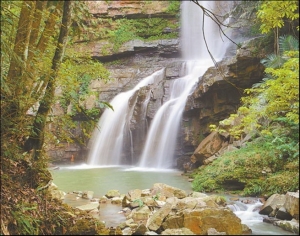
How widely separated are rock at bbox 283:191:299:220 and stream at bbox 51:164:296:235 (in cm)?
34

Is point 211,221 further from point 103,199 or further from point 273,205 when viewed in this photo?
point 103,199

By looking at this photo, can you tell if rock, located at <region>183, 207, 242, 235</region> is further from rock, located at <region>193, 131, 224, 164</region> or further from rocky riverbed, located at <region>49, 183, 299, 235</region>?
rock, located at <region>193, 131, 224, 164</region>

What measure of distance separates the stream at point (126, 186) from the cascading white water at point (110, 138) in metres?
0.91

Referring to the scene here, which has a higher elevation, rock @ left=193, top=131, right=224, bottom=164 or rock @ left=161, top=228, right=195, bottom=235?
rock @ left=193, top=131, right=224, bottom=164

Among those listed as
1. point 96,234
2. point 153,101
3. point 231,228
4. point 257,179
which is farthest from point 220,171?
point 153,101

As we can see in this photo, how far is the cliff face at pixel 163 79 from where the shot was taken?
510 inches

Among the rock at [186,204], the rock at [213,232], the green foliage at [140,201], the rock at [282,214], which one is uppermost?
the rock at [186,204]

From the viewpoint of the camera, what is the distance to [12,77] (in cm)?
355

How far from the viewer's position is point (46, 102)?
13.0 feet

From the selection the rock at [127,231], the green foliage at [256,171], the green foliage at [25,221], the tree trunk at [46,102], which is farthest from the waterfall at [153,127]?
the green foliage at [25,221]

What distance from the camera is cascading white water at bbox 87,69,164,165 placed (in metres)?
16.2

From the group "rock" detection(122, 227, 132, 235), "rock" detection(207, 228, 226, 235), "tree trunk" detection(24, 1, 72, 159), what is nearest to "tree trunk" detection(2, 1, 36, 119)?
"tree trunk" detection(24, 1, 72, 159)

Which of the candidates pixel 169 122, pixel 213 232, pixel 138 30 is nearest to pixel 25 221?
pixel 213 232

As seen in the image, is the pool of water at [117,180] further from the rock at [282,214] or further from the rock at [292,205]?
the rock at [292,205]
